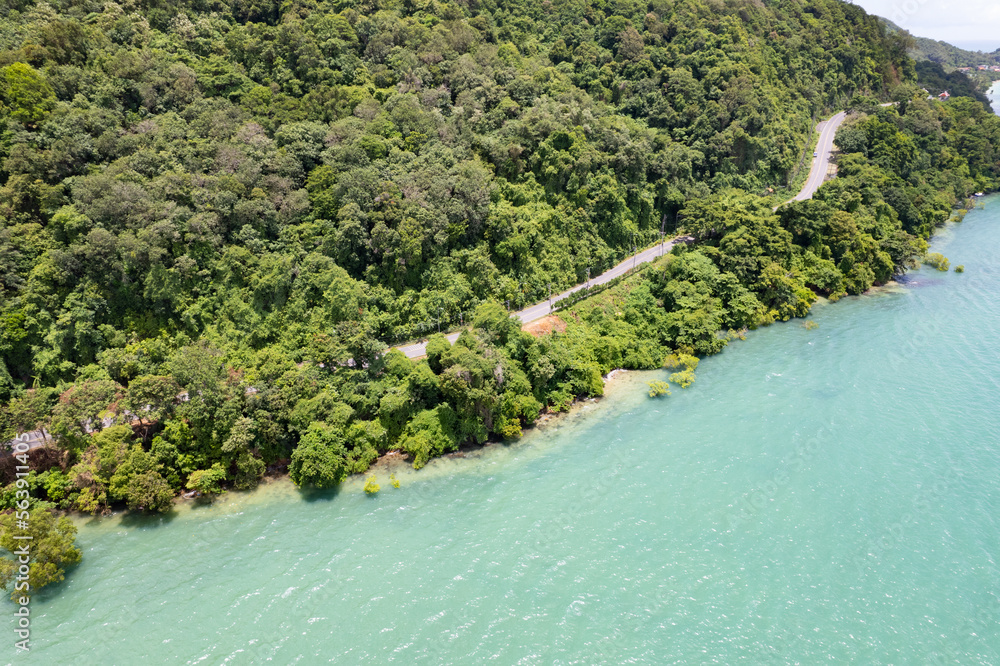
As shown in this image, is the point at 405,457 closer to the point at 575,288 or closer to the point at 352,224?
the point at 352,224

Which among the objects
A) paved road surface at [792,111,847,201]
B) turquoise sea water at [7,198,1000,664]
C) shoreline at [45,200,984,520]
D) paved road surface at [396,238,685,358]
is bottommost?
turquoise sea water at [7,198,1000,664]

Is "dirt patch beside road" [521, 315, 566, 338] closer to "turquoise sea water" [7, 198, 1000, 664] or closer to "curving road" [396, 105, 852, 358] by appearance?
"curving road" [396, 105, 852, 358]

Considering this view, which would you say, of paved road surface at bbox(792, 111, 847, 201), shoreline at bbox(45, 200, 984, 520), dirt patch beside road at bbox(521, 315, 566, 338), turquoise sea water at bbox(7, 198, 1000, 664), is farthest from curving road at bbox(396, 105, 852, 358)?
turquoise sea water at bbox(7, 198, 1000, 664)

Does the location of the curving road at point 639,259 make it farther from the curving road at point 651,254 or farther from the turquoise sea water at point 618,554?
the turquoise sea water at point 618,554

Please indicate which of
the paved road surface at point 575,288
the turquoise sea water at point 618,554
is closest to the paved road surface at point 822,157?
the paved road surface at point 575,288

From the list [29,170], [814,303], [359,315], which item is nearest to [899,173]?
[814,303]

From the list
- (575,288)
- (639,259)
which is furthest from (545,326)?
(639,259)
